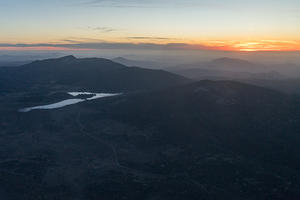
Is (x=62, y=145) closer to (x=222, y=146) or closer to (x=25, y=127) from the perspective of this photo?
Answer: (x=25, y=127)

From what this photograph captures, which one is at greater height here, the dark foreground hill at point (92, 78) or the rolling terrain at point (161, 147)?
→ the dark foreground hill at point (92, 78)

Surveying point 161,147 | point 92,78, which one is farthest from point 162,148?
point 92,78

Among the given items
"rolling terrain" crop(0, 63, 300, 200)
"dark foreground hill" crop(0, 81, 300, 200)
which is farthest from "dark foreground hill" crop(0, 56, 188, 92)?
"dark foreground hill" crop(0, 81, 300, 200)

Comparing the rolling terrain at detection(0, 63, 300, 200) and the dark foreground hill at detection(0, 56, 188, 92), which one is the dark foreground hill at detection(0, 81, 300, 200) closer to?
the rolling terrain at detection(0, 63, 300, 200)

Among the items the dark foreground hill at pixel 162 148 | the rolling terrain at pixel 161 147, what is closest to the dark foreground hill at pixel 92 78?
the rolling terrain at pixel 161 147

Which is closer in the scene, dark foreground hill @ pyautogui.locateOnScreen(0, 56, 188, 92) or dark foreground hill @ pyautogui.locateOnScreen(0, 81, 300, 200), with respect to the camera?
dark foreground hill @ pyautogui.locateOnScreen(0, 81, 300, 200)

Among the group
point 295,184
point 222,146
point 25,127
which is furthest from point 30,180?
point 295,184

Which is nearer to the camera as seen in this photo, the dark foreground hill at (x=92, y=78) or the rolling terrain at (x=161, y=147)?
the rolling terrain at (x=161, y=147)

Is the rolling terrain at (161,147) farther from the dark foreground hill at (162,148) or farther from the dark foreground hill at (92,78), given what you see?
the dark foreground hill at (92,78)
